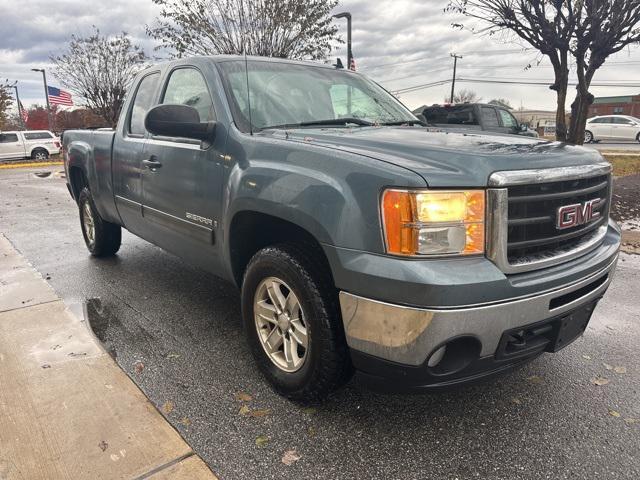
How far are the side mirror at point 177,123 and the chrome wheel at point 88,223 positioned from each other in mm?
2853

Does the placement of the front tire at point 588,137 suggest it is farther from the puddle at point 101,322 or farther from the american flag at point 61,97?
the puddle at point 101,322

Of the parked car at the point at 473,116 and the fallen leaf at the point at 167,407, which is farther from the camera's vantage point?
the parked car at the point at 473,116

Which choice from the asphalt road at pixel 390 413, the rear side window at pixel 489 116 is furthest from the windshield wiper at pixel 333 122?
the rear side window at pixel 489 116

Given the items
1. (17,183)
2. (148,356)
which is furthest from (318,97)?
(17,183)

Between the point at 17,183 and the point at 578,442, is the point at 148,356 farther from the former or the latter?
the point at 17,183

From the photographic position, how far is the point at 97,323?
3.67 m

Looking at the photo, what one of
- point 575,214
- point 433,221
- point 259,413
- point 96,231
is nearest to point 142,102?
point 96,231

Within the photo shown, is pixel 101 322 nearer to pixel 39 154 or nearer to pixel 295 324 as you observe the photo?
pixel 295 324

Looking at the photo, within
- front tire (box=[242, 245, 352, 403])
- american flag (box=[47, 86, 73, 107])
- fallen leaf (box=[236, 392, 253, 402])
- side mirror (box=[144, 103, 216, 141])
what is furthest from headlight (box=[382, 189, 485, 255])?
american flag (box=[47, 86, 73, 107])

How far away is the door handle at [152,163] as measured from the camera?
139 inches

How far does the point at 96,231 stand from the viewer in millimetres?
5266

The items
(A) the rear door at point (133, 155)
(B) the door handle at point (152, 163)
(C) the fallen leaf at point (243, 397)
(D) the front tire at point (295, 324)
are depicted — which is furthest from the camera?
(A) the rear door at point (133, 155)

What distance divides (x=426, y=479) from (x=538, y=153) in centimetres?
153

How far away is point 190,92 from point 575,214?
2.60 meters
